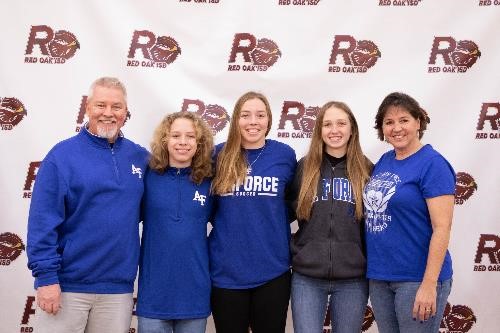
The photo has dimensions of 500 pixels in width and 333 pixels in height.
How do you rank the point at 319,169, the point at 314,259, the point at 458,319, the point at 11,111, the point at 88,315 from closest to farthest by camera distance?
the point at 88,315 < the point at 314,259 < the point at 319,169 < the point at 11,111 < the point at 458,319

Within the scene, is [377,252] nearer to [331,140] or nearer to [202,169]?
[331,140]

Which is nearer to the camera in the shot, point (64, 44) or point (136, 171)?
point (136, 171)

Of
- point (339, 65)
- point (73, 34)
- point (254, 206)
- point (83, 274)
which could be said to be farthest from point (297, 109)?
point (83, 274)

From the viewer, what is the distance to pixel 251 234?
1991 mm

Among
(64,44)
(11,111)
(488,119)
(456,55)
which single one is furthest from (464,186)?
(11,111)

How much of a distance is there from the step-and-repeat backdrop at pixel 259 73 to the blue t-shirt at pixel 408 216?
2.93ft

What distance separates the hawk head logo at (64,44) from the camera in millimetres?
2674

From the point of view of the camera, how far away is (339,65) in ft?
8.94

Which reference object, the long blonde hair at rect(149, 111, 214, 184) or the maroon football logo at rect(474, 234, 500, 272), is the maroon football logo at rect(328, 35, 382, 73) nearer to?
the long blonde hair at rect(149, 111, 214, 184)

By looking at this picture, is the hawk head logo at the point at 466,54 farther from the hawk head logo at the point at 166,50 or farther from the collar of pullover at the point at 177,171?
the collar of pullover at the point at 177,171

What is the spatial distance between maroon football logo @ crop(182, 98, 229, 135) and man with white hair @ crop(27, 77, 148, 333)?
2.70 ft

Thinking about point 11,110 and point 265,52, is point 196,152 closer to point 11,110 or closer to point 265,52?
Answer: point 265,52

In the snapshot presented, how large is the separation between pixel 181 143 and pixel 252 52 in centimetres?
97

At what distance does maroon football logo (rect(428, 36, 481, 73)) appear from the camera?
8.84 feet
